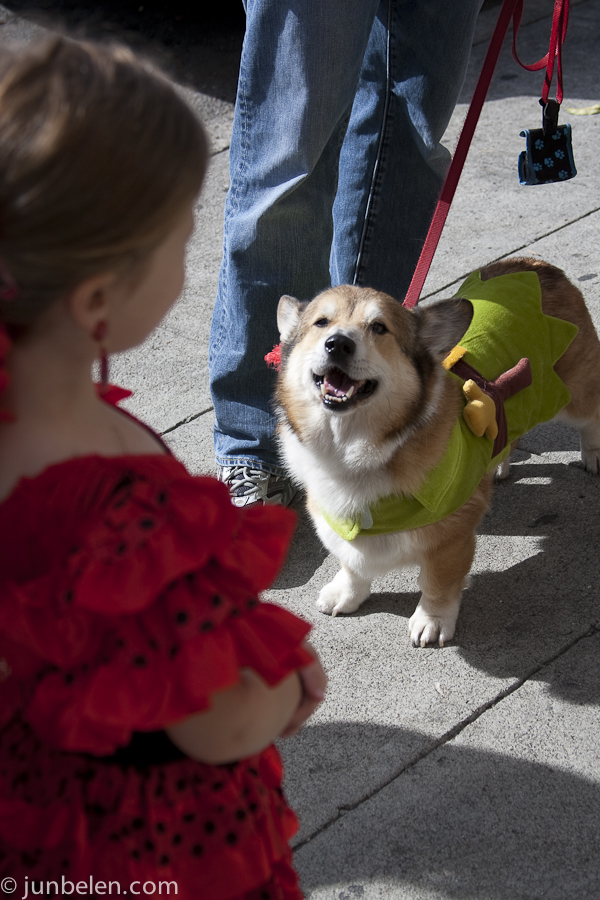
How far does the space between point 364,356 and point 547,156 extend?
1.10m

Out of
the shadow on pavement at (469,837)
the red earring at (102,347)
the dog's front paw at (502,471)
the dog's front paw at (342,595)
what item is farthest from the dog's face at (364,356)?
the red earring at (102,347)

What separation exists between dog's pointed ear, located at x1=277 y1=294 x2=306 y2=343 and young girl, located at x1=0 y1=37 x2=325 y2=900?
67.7 inches

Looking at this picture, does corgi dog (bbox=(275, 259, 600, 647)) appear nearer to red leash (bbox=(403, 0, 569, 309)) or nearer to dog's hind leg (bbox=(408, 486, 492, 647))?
dog's hind leg (bbox=(408, 486, 492, 647))

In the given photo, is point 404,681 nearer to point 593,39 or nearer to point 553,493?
point 553,493

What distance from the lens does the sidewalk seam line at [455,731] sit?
7.12ft

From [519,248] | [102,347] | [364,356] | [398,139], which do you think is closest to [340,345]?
[364,356]

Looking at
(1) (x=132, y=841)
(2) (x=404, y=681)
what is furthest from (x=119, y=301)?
(2) (x=404, y=681)

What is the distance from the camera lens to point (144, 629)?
3.46ft

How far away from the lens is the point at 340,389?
2.66 meters

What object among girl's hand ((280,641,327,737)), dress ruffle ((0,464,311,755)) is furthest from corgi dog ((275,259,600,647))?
dress ruffle ((0,464,311,755))

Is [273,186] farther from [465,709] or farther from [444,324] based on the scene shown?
[465,709]

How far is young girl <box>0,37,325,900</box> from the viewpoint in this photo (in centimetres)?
97

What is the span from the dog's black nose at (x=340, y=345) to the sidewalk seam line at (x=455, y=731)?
115 cm

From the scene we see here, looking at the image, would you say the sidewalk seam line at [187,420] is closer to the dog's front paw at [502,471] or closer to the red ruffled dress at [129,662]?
the dog's front paw at [502,471]
